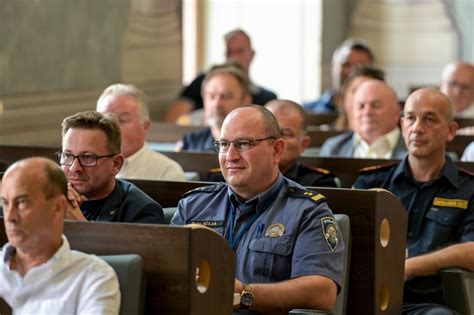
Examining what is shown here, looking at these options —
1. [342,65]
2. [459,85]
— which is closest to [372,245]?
[459,85]

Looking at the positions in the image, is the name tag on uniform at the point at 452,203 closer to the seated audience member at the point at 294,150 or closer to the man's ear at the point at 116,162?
the seated audience member at the point at 294,150

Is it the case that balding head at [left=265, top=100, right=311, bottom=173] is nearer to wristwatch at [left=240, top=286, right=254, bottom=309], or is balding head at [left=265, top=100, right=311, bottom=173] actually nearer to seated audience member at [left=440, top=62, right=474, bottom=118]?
wristwatch at [left=240, top=286, right=254, bottom=309]

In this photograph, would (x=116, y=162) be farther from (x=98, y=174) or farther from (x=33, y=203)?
(x=33, y=203)

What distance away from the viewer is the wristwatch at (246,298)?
3.33 m

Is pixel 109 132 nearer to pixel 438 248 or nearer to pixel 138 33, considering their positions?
pixel 438 248

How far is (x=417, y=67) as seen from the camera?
1063cm

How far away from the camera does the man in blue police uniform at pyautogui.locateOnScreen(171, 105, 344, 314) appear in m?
3.42

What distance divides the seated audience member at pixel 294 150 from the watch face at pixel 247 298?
4.36ft

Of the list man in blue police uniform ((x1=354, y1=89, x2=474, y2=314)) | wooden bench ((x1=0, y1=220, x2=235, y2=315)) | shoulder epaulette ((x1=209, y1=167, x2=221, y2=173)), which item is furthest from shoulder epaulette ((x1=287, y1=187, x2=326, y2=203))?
shoulder epaulette ((x1=209, y1=167, x2=221, y2=173))

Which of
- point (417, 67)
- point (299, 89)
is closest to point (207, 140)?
point (299, 89)

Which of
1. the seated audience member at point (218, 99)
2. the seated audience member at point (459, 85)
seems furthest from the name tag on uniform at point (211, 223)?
the seated audience member at point (459, 85)

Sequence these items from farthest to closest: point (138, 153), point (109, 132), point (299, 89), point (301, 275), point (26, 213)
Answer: point (299, 89) < point (138, 153) < point (109, 132) < point (301, 275) < point (26, 213)

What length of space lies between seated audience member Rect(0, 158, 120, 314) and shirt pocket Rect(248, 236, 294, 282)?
31.2 inches

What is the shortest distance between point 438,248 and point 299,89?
5895mm
